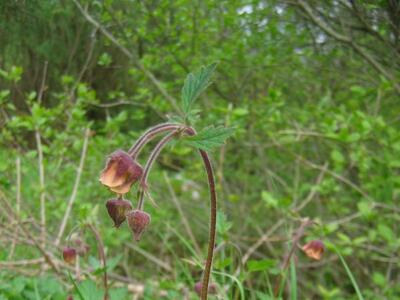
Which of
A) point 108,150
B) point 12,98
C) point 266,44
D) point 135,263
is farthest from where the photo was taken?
point 135,263

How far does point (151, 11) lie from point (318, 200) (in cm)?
209

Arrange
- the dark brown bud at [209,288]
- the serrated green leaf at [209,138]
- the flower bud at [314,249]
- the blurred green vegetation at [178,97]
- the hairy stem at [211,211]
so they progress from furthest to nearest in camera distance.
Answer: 1. the blurred green vegetation at [178,97]
2. the flower bud at [314,249]
3. the dark brown bud at [209,288]
4. the hairy stem at [211,211]
5. the serrated green leaf at [209,138]

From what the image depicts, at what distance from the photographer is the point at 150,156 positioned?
3.24ft

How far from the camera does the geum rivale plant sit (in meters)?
0.96

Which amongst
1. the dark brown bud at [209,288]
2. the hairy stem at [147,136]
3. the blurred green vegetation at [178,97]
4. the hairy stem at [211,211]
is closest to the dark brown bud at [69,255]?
the blurred green vegetation at [178,97]

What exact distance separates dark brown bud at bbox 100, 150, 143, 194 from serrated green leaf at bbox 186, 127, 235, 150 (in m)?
0.10

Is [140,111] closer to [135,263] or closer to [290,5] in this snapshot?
[290,5]

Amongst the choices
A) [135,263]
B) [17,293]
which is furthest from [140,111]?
[135,263]

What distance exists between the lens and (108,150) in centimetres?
322

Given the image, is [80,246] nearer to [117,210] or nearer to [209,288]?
[209,288]

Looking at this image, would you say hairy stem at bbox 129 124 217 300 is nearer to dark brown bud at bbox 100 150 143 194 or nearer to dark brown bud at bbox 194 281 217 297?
dark brown bud at bbox 100 150 143 194

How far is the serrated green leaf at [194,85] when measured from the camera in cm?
99

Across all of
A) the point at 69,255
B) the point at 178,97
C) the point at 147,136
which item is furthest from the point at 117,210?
the point at 178,97

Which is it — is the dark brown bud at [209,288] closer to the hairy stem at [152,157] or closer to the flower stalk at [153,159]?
the flower stalk at [153,159]
